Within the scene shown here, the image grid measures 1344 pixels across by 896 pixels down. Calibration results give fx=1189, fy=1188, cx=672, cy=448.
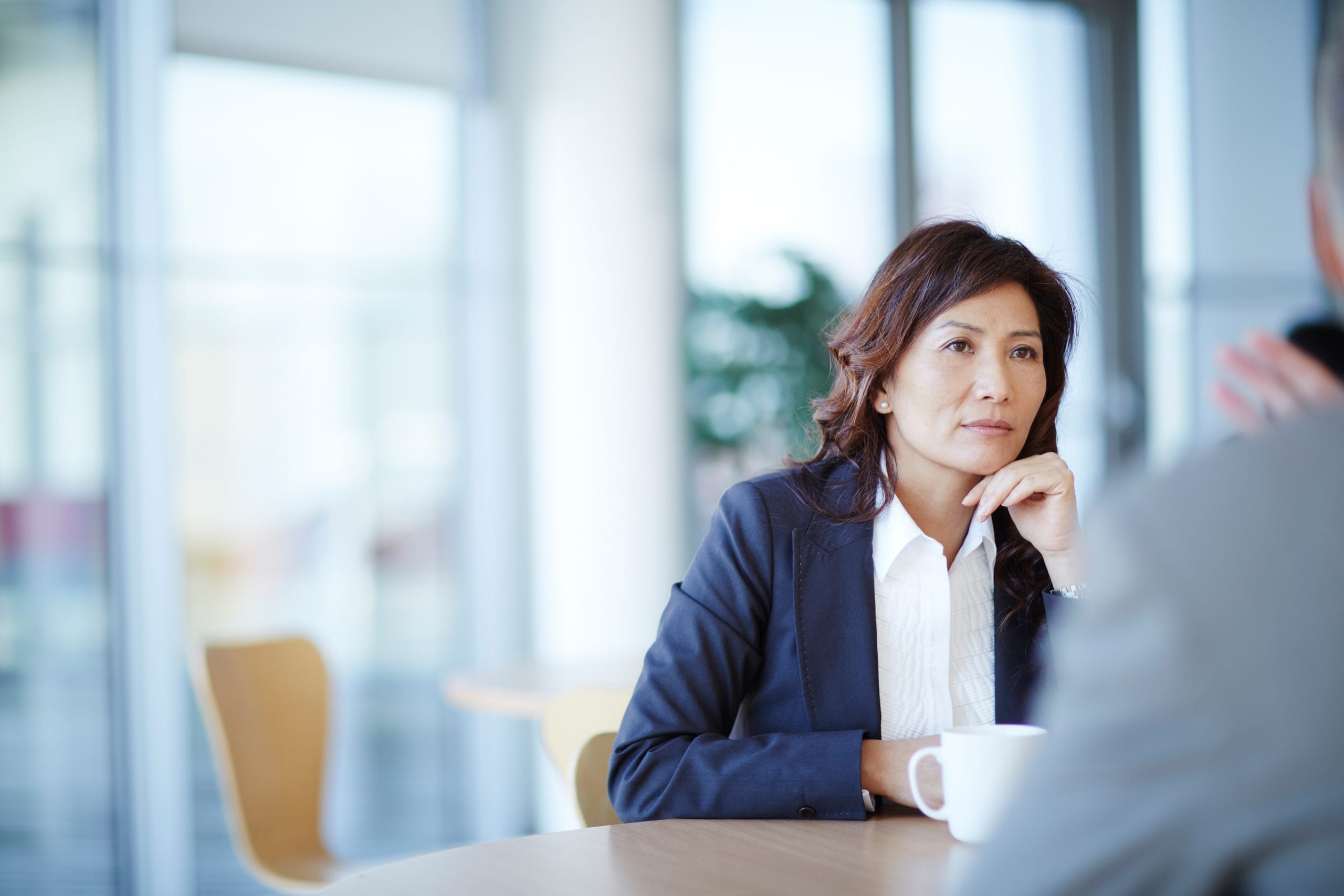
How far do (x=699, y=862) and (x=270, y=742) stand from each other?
200cm

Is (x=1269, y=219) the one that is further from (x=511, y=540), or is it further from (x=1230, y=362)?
(x=1230, y=362)

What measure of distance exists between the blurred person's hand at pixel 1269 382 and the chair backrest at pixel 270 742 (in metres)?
2.32

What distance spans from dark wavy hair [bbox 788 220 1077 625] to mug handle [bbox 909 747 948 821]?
1.21 ft

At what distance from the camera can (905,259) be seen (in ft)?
5.45

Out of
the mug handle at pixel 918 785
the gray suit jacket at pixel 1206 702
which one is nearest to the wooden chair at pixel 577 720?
the mug handle at pixel 918 785

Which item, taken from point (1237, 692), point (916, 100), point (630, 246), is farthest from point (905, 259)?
point (916, 100)

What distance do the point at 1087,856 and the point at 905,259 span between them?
116 centimetres

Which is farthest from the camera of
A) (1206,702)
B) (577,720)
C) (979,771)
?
(577,720)

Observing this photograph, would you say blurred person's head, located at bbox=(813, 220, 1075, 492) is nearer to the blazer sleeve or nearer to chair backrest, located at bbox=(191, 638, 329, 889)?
the blazer sleeve

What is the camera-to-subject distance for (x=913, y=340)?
5.42ft

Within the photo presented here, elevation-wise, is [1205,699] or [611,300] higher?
[611,300]

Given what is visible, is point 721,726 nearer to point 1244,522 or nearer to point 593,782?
point 593,782

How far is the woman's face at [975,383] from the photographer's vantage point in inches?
62.9

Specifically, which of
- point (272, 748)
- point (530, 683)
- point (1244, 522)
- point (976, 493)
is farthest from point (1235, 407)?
point (272, 748)
